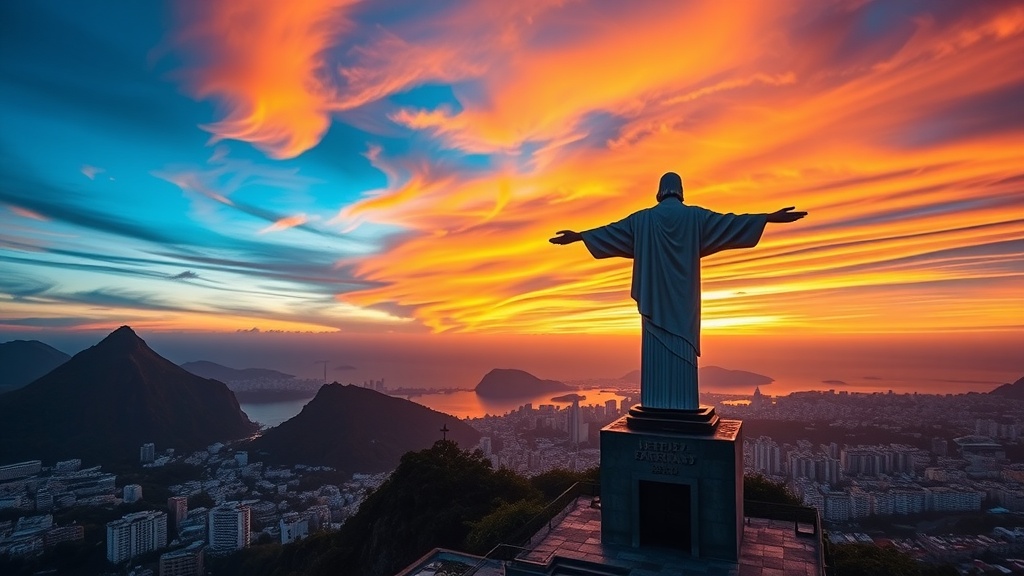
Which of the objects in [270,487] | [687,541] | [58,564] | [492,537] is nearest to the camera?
[687,541]

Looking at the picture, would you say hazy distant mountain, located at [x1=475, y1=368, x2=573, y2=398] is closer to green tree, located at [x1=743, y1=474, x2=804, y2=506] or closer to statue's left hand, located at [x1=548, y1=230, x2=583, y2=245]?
green tree, located at [x1=743, y1=474, x2=804, y2=506]

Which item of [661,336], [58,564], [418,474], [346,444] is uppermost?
[661,336]

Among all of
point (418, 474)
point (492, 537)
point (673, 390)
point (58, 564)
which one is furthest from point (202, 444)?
point (673, 390)

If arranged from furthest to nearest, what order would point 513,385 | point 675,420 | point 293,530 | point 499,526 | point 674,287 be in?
1. point 513,385
2. point 293,530
3. point 499,526
4. point 674,287
5. point 675,420

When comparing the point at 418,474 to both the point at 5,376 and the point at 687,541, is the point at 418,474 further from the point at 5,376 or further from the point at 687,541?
the point at 5,376

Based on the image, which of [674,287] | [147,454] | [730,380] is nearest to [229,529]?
[147,454]

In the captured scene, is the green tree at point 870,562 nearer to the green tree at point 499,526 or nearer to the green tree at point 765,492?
the green tree at point 765,492

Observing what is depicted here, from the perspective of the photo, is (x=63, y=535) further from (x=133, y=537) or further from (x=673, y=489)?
(x=673, y=489)

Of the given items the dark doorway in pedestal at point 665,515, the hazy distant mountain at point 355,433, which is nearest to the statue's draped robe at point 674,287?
the dark doorway in pedestal at point 665,515
